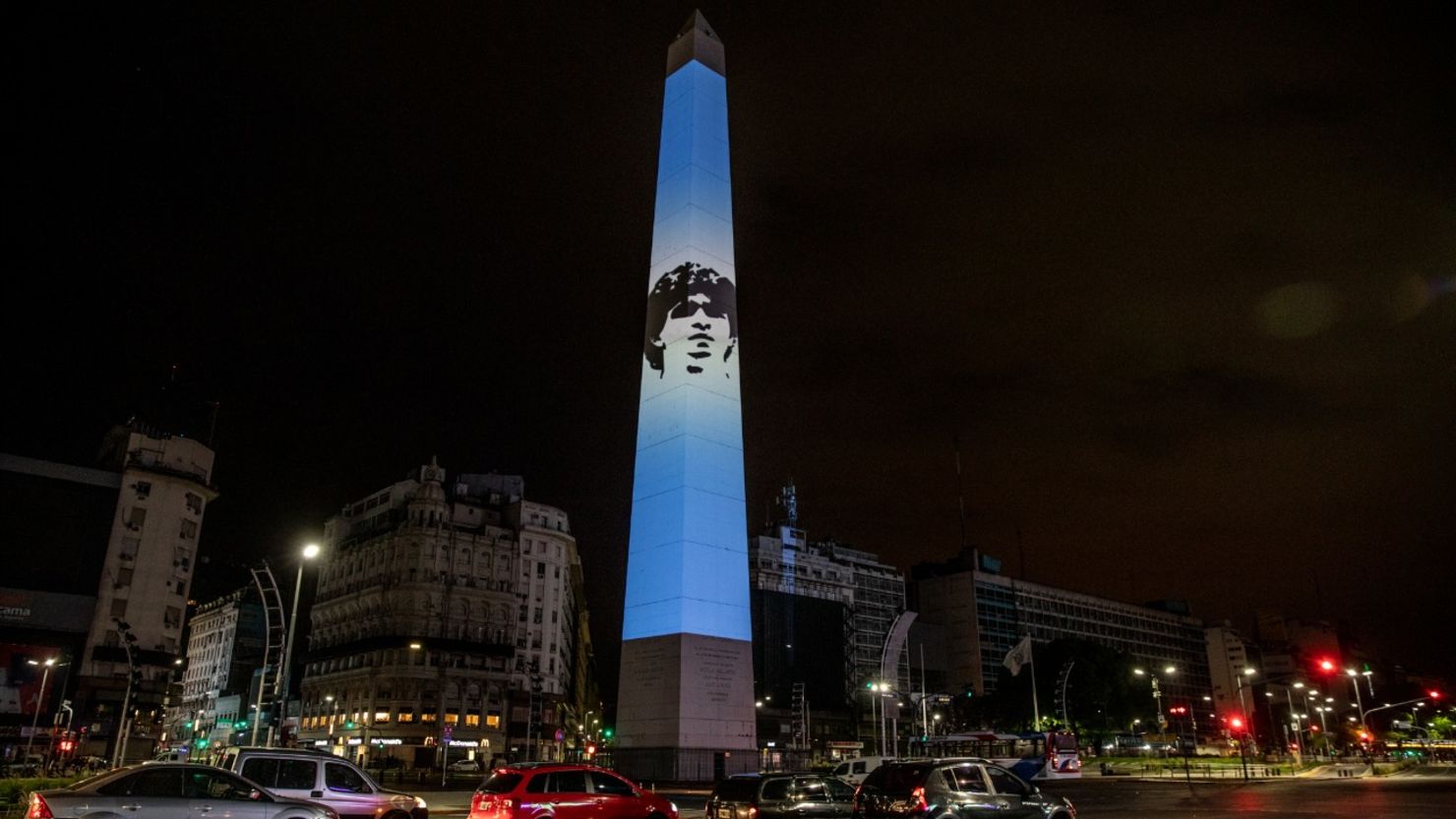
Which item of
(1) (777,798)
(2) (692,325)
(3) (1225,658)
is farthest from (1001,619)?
(1) (777,798)

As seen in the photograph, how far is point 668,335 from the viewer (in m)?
41.2

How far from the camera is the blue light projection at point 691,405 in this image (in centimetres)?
3706

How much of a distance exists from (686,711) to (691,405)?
40.2 feet

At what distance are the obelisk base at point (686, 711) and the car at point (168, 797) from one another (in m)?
21.7

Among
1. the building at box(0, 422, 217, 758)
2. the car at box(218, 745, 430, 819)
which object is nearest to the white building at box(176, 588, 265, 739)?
the building at box(0, 422, 217, 758)

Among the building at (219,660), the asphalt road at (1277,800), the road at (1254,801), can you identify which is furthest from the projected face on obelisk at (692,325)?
the building at (219,660)

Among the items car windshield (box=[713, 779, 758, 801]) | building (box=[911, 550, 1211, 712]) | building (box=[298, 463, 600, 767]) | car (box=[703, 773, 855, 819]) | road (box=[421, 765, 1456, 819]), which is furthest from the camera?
building (box=[911, 550, 1211, 712])

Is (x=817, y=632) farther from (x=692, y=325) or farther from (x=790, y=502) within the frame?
(x=692, y=325)

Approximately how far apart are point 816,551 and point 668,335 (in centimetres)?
9425

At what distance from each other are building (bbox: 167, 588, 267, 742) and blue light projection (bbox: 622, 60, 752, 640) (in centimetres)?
10521

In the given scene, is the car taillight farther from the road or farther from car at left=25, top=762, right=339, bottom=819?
the road

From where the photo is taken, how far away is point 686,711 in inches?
1380

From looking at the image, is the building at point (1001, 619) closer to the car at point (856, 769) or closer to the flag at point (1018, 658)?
the flag at point (1018, 658)

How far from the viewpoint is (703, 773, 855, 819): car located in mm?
18203
